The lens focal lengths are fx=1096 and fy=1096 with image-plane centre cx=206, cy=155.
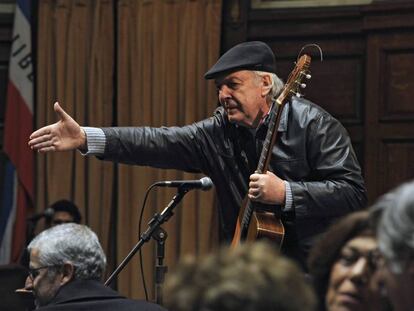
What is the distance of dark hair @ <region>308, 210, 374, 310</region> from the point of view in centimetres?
239

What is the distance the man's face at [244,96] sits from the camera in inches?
161

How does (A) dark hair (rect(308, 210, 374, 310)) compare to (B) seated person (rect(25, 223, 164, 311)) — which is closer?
(A) dark hair (rect(308, 210, 374, 310))

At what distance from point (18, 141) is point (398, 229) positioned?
17.8 ft

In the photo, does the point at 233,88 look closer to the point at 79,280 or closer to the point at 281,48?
the point at 79,280

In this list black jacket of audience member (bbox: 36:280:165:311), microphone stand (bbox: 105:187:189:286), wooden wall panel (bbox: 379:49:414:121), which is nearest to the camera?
black jacket of audience member (bbox: 36:280:165:311)

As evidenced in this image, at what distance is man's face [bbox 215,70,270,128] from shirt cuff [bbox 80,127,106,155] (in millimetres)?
478

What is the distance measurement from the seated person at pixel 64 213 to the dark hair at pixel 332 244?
162 inches

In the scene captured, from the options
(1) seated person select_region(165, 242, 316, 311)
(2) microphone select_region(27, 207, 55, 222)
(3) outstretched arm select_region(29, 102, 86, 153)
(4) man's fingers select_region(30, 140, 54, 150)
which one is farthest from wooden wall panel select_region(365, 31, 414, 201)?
(1) seated person select_region(165, 242, 316, 311)

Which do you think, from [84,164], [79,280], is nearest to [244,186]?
[79,280]

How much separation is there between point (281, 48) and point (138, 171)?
1167 mm

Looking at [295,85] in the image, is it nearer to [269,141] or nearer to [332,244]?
[269,141]

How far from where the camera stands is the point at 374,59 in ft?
20.9

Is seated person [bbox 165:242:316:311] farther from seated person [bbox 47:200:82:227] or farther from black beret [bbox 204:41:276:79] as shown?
seated person [bbox 47:200:82:227]

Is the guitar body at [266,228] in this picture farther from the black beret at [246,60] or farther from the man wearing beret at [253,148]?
the black beret at [246,60]
